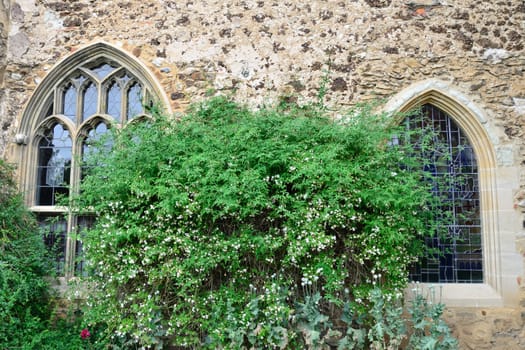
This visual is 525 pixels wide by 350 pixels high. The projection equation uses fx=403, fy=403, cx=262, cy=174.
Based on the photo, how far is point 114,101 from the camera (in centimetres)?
548

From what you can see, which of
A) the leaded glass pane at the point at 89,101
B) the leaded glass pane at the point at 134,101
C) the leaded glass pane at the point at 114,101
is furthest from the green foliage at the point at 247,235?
the leaded glass pane at the point at 89,101

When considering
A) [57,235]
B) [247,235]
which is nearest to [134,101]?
[57,235]

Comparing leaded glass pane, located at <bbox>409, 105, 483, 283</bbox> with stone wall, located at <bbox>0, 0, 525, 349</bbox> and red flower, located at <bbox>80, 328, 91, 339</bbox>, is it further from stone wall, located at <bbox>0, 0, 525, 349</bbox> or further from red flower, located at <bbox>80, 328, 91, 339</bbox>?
red flower, located at <bbox>80, 328, 91, 339</bbox>

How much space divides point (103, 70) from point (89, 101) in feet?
1.54

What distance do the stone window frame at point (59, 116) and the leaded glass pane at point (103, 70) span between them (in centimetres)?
8

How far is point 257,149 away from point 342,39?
2204 millimetres

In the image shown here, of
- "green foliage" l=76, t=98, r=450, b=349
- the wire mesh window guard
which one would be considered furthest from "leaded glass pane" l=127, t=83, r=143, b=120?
"green foliage" l=76, t=98, r=450, b=349

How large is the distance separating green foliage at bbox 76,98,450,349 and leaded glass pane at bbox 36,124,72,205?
1233mm

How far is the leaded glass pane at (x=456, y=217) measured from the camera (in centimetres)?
500

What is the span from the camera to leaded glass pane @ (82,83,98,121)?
215 inches

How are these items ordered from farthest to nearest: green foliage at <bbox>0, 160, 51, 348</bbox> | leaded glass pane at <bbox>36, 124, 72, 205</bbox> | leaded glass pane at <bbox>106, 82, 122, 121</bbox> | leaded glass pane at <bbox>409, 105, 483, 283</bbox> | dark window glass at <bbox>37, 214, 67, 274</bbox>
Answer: leaded glass pane at <bbox>106, 82, 122, 121</bbox>, leaded glass pane at <bbox>36, 124, 72, 205</bbox>, dark window glass at <bbox>37, 214, 67, 274</bbox>, leaded glass pane at <bbox>409, 105, 483, 283</bbox>, green foliage at <bbox>0, 160, 51, 348</bbox>

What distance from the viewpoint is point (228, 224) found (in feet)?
13.5

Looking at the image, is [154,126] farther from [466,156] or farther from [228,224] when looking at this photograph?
[466,156]

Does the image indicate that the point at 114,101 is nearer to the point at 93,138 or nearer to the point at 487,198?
the point at 93,138
